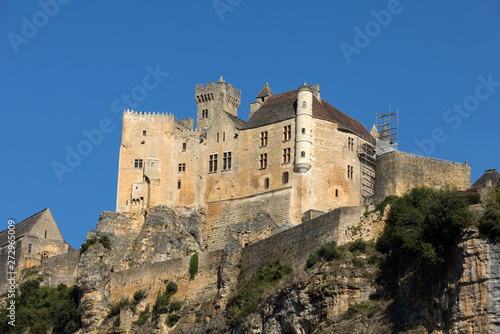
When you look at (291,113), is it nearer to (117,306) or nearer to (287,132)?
(287,132)

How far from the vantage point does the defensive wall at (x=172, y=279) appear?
Result: 5850 centimetres

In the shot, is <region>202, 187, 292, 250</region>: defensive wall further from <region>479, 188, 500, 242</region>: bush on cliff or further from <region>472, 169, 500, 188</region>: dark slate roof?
<region>479, 188, 500, 242</region>: bush on cliff

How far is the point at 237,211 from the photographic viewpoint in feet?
230

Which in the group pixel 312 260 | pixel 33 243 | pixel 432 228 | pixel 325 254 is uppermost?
pixel 33 243

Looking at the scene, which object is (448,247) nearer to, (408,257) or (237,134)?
(408,257)

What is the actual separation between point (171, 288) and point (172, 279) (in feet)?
2.54

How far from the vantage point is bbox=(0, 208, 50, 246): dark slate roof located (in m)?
78.6

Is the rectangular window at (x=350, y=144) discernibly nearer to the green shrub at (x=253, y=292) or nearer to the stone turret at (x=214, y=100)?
the stone turret at (x=214, y=100)

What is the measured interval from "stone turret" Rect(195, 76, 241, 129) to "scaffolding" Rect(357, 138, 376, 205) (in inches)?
440

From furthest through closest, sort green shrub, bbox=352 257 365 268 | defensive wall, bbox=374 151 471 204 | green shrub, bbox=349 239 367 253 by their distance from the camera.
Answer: defensive wall, bbox=374 151 471 204, green shrub, bbox=349 239 367 253, green shrub, bbox=352 257 365 268

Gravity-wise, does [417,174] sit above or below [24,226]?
below

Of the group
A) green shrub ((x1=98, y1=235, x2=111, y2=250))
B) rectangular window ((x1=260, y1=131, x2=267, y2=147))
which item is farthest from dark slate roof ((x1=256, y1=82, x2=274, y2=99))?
green shrub ((x1=98, y1=235, x2=111, y2=250))

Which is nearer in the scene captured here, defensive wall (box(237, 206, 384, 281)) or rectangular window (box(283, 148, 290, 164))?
defensive wall (box(237, 206, 384, 281))

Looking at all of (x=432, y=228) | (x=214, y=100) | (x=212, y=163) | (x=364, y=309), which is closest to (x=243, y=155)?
(x=212, y=163)
